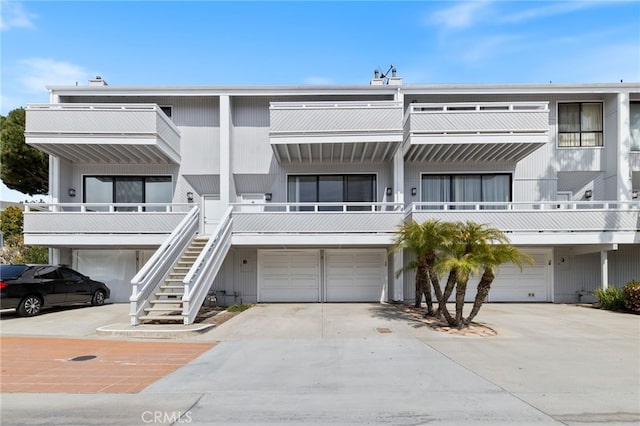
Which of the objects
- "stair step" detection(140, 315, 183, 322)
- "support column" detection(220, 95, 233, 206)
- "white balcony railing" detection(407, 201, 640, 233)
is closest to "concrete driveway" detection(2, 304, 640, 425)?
"stair step" detection(140, 315, 183, 322)

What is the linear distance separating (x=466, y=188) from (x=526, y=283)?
453 centimetres

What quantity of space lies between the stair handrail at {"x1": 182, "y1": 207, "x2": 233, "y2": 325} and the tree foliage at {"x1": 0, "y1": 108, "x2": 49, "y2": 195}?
17360mm

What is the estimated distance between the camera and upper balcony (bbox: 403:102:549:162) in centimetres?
1424

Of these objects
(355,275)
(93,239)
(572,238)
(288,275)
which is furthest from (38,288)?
(572,238)

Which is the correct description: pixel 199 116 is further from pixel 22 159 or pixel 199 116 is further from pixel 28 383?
pixel 22 159

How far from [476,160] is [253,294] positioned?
421 inches

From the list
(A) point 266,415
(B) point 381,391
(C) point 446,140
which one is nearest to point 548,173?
(C) point 446,140

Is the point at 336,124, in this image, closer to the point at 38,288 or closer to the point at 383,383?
the point at 383,383

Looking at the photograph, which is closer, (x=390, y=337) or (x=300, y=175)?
(x=390, y=337)

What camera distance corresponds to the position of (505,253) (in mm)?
9508

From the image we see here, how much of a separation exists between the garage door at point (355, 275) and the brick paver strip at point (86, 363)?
800cm

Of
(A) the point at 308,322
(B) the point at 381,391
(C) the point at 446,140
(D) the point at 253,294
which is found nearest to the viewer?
(B) the point at 381,391

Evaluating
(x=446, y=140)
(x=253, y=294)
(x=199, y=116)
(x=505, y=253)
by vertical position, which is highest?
(x=199, y=116)

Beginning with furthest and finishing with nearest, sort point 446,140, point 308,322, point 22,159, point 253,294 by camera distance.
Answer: point 22,159 < point 253,294 < point 446,140 < point 308,322
